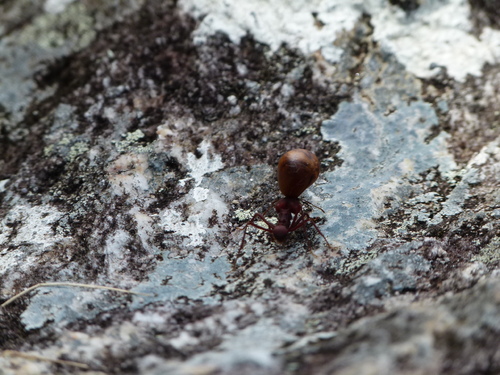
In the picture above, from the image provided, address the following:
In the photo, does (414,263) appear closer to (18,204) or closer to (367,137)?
(367,137)

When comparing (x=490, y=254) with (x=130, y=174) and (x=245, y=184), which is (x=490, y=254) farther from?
(x=130, y=174)

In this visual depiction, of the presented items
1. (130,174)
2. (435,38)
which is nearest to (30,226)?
(130,174)

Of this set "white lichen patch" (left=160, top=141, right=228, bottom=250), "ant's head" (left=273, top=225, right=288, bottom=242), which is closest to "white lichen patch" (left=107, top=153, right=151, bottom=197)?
"white lichen patch" (left=160, top=141, right=228, bottom=250)

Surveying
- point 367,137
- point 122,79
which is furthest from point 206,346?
point 122,79

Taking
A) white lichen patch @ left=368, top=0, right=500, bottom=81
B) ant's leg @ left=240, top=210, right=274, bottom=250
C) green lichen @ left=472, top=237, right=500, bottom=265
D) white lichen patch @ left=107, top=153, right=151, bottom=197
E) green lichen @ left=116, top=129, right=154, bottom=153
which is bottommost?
green lichen @ left=472, top=237, right=500, bottom=265

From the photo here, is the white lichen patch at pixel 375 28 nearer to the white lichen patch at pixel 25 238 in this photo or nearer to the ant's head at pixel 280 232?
the ant's head at pixel 280 232

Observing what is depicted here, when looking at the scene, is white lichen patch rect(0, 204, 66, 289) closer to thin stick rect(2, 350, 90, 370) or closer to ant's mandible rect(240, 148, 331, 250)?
thin stick rect(2, 350, 90, 370)
